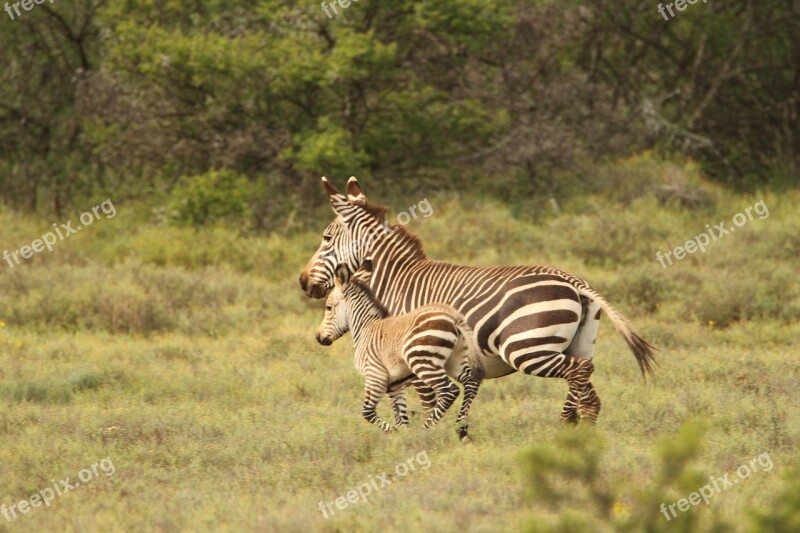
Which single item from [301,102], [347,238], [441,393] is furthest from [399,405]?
[301,102]

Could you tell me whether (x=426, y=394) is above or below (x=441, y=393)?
below

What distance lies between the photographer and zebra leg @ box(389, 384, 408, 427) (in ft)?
25.8

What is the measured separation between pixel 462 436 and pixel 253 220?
36.1 ft

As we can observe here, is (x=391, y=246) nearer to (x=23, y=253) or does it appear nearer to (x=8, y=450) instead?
(x=8, y=450)

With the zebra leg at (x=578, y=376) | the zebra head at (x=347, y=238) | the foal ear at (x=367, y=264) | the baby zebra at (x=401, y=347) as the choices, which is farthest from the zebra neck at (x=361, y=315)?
the zebra leg at (x=578, y=376)

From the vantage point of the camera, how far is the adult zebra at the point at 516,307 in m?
7.20

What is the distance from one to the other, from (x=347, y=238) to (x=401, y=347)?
133 centimetres

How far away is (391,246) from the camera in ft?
27.2

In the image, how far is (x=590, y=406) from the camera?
7.30m

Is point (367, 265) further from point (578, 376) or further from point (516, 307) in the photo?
point (578, 376)

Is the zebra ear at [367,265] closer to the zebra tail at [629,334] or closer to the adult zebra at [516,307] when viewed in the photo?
the adult zebra at [516,307]

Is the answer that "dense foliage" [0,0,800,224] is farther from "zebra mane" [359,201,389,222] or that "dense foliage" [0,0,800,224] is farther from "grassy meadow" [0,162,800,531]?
"zebra mane" [359,201,389,222]

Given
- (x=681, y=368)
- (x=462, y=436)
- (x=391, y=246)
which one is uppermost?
(x=391, y=246)

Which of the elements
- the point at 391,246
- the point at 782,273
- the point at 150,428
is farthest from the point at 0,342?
the point at 782,273
